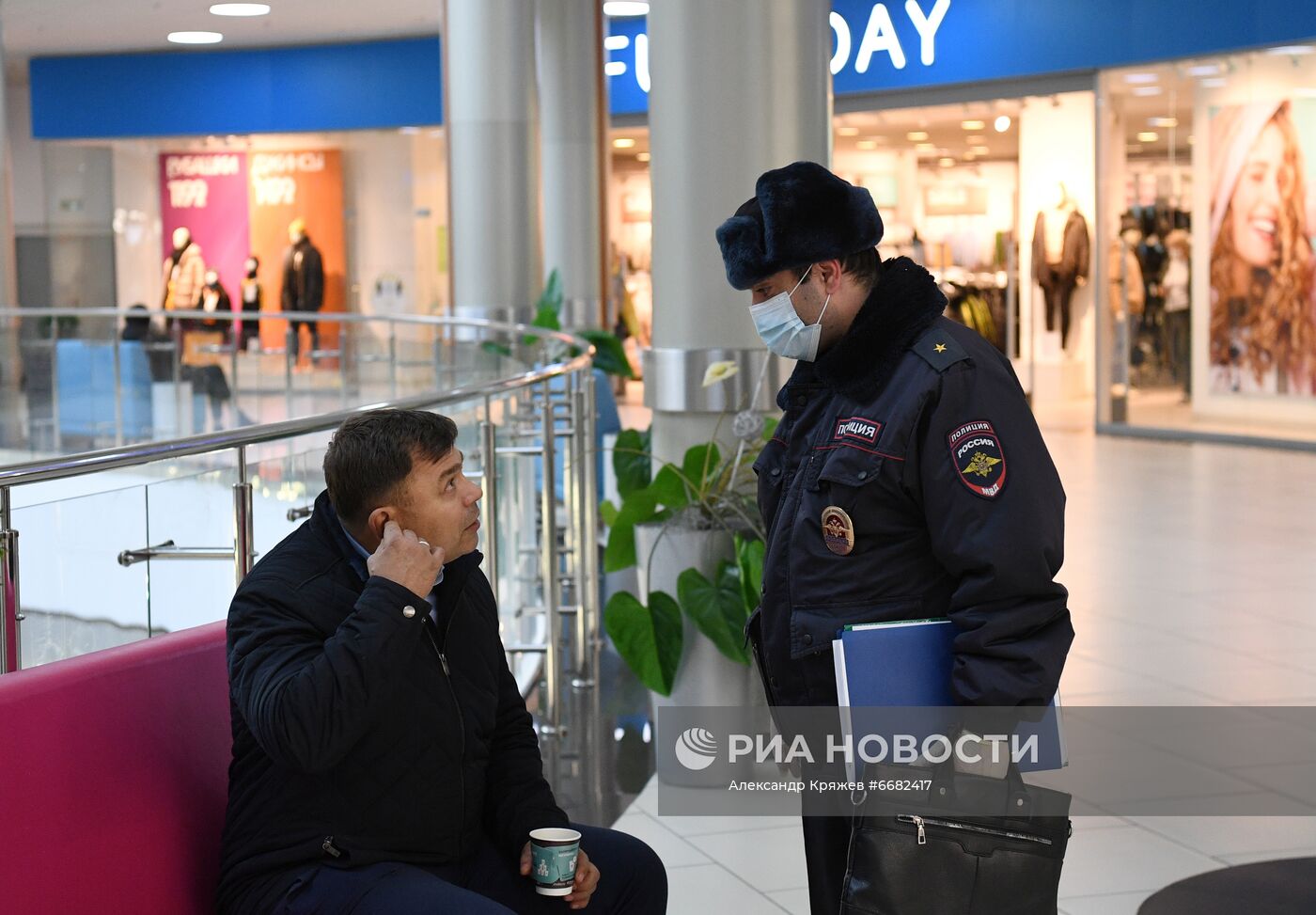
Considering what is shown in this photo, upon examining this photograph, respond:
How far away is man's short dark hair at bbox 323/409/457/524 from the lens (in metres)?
2.14

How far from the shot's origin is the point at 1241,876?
3404 millimetres

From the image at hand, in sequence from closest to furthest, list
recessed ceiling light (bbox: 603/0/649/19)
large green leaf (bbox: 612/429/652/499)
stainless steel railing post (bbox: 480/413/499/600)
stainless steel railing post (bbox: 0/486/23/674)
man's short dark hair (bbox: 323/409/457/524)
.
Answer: man's short dark hair (bbox: 323/409/457/524) → stainless steel railing post (bbox: 0/486/23/674) → stainless steel railing post (bbox: 480/413/499/600) → large green leaf (bbox: 612/429/652/499) → recessed ceiling light (bbox: 603/0/649/19)

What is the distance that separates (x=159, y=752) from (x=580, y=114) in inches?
468

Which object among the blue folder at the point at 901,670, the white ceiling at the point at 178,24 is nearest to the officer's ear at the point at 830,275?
the blue folder at the point at 901,670

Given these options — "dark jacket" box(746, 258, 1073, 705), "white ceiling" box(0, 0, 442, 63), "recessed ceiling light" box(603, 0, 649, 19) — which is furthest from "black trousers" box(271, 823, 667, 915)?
"white ceiling" box(0, 0, 442, 63)

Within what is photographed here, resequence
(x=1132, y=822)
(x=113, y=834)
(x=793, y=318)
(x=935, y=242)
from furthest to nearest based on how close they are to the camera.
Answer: (x=935, y=242) < (x=1132, y=822) < (x=793, y=318) < (x=113, y=834)

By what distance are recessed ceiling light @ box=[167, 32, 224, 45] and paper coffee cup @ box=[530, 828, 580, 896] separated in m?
18.6

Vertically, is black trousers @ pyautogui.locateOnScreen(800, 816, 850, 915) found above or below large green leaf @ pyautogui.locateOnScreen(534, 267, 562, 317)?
below

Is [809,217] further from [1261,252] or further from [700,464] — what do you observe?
[1261,252]

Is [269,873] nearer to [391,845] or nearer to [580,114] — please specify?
[391,845]

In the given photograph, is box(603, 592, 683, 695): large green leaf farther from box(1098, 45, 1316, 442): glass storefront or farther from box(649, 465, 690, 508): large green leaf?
box(1098, 45, 1316, 442): glass storefront

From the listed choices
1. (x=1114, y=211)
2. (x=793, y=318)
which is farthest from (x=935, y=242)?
(x=793, y=318)

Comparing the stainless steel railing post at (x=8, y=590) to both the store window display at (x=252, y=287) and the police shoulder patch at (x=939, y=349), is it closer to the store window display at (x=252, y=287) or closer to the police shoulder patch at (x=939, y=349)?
the police shoulder patch at (x=939, y=349)

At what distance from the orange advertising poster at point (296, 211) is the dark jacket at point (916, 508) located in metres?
19.3
